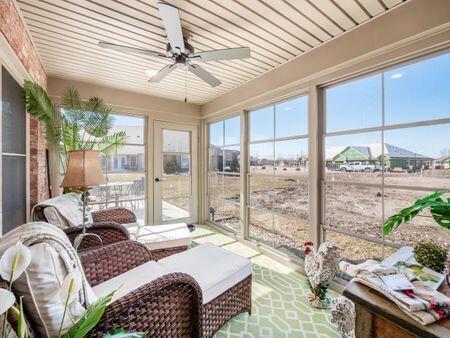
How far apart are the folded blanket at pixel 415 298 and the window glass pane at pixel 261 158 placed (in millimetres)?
2278

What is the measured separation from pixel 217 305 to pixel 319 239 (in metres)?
1.46

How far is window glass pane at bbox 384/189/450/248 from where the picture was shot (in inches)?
68.4

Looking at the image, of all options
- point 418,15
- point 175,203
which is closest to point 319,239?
point 418,15

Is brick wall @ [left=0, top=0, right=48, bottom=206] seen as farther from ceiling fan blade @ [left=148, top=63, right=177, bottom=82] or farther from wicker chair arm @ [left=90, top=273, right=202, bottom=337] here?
wicker chair arm @ [left=90, top=273, right=202, bottom=337]

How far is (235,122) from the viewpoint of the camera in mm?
3934

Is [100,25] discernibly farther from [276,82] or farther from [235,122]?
[235,122]

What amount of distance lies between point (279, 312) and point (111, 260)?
1516mm

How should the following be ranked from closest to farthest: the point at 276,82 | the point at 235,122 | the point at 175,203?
the point at 276,82 < the point at 235,122 < the point at 175,203

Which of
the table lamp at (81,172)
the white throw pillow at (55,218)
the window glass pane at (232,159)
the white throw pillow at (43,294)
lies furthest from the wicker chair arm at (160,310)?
the window glass pane at (232,159)

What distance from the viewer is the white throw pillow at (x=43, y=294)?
840 mm

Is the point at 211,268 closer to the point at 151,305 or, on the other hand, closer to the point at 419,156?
the point at 151,305

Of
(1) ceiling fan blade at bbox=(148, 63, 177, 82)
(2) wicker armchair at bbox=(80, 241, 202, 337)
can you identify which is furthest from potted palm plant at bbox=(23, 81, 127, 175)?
(2) wicker armchair at bbox=(80, 241, 202, 337)

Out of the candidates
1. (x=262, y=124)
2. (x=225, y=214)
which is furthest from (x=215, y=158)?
(x=262, y=124)

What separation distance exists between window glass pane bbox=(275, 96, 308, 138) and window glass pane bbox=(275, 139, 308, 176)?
13 cm
